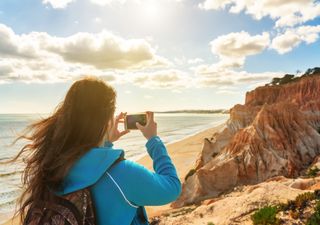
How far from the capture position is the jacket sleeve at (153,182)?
2.08 meters

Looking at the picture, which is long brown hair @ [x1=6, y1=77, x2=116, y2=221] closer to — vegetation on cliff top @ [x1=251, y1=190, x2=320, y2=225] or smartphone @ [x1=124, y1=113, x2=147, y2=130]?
smartphone @ [x1=124, y1=113, x2=147, y2=130]

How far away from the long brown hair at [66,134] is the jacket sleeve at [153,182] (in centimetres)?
35

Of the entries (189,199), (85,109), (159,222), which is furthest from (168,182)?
(189,199)

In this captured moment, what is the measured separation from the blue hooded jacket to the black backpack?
36 mm

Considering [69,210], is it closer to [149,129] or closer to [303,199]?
[149,129]

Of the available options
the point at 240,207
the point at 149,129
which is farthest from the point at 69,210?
the point at 240,207

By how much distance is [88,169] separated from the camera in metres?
2.06

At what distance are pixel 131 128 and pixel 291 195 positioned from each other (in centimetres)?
735

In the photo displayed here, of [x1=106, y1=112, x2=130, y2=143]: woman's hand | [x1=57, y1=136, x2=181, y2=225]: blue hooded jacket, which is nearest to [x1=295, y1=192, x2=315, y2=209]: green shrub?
[x1=106, y1=112, x2=130, y2=143]: woman's hand

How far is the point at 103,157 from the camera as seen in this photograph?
206cm

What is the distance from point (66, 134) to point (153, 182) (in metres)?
0.63

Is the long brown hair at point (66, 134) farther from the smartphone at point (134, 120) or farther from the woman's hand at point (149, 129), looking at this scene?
the smartphone at point (134, 120)

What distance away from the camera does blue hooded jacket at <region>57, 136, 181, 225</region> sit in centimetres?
205

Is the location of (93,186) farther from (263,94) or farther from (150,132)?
(263,94)
